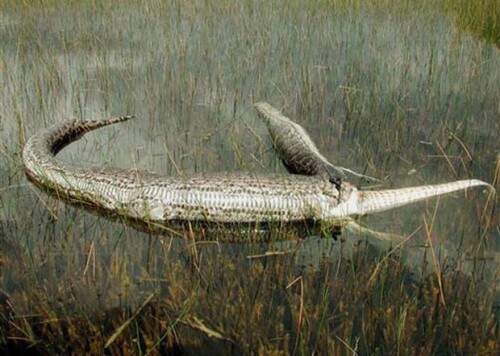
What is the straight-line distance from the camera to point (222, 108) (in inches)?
253

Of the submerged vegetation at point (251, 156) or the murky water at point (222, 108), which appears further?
the murky water at point (222, 108)

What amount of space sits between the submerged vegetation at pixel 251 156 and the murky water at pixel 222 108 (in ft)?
0.08

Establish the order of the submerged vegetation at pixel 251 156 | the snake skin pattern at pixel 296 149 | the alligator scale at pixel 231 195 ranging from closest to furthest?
the submerged vegetation at pixel 251 156
the alligator scale at pixel 231 195
the snake skin pattern at pixel 296 149

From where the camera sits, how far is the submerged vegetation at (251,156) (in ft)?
9.87

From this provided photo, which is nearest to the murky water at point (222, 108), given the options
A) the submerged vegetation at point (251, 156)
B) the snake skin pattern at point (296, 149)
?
the submerged vegetation at point (251, 156)

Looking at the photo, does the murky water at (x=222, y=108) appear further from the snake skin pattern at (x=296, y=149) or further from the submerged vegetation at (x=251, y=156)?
the snake skin pattern at (x=296, y=149)

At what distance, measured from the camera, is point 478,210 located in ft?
13.8

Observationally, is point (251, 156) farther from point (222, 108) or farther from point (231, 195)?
point (222, 108)

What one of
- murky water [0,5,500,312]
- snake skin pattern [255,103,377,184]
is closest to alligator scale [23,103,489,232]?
snake skin pattern [255,103,377,184]

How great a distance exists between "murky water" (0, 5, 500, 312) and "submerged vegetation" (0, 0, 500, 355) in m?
0.03

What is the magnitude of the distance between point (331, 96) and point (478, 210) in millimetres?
2784

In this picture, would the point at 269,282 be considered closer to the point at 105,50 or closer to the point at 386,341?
the point at 386,341

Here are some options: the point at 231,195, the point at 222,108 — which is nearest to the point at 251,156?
the point at 231,195

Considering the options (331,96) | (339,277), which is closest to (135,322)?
(339,277)
